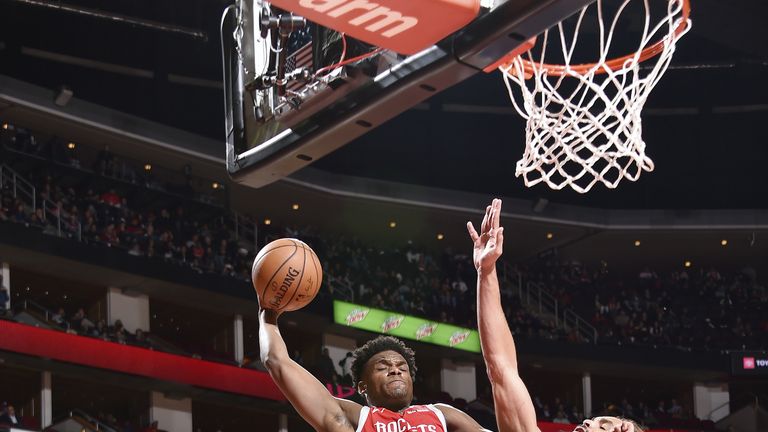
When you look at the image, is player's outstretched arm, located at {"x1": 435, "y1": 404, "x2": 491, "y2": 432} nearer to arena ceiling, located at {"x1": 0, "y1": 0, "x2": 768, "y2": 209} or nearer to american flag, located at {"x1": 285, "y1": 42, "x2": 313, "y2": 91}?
american flag, located at {"x1": 285, "y1": 42, "x2": 313, "y2": 91}

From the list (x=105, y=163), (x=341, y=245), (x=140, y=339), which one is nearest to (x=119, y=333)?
(x=140, y=339)

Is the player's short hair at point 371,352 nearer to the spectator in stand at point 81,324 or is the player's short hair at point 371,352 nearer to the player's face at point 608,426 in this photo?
the player's face at point 608,426

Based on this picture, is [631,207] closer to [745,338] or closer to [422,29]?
[745,338]

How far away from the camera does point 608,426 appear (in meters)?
3.26

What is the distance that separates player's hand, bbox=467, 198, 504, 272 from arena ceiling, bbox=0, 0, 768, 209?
52.7ft

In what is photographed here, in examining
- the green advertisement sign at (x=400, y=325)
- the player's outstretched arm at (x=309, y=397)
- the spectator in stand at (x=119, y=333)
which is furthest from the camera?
the green advertisement sign at (x=400, y=325)

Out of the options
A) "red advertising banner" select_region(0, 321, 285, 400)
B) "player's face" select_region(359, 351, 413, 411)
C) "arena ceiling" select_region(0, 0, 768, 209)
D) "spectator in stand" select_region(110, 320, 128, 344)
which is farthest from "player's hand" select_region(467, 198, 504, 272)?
"arena ceiling" select_region(0, 0, 768, 209)

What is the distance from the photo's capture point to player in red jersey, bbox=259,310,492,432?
4.21 metres

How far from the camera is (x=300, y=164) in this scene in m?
6.02

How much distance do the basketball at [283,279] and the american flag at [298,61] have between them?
1503 millimetres

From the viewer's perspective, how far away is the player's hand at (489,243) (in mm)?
3604

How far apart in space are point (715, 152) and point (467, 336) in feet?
22.8

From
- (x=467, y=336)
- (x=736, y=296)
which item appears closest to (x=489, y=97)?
(x=467, y=336)

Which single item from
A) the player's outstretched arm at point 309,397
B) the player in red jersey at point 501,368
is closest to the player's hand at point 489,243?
the player in red jersey at point 501,368
